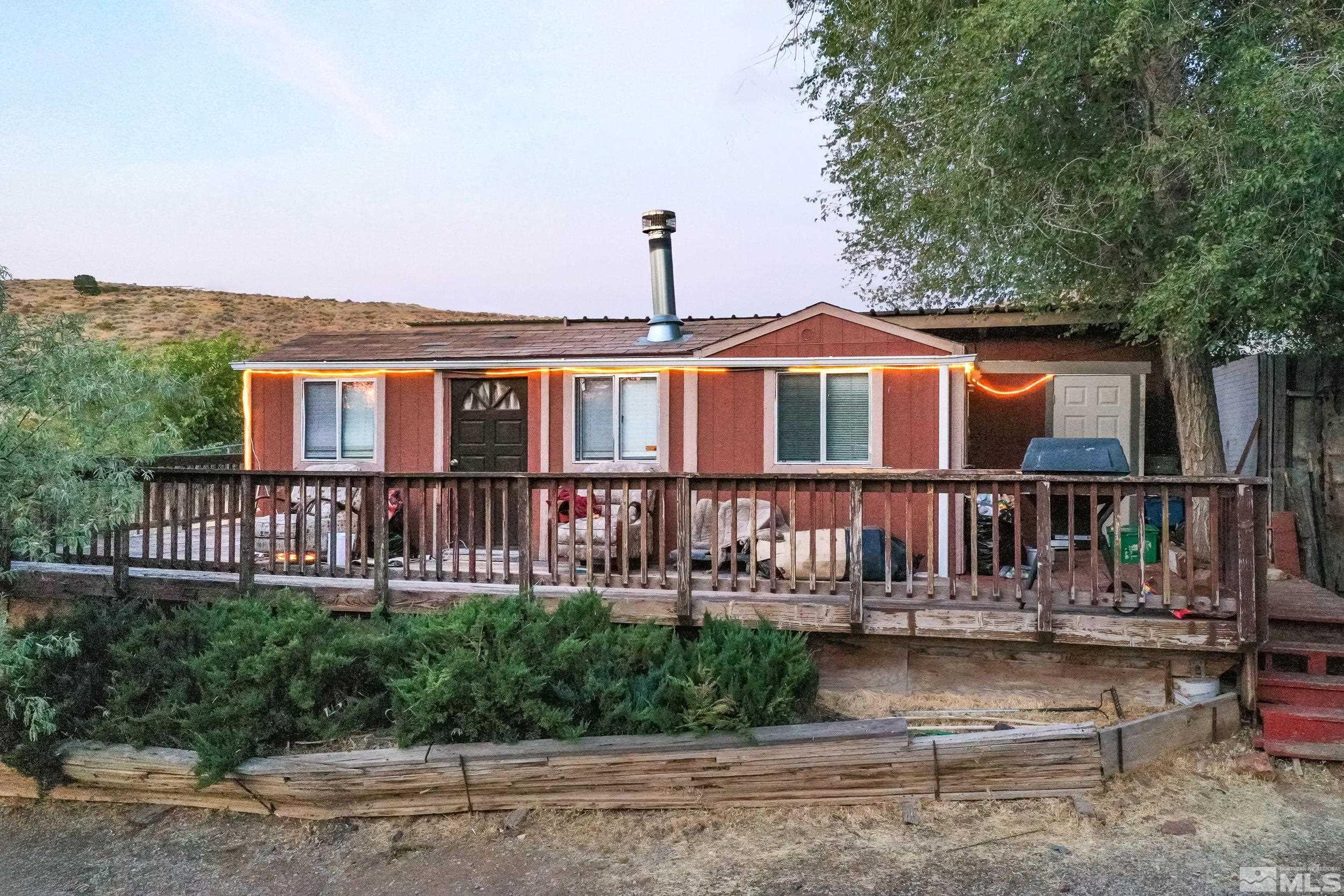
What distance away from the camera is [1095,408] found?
→ 9.30 metres

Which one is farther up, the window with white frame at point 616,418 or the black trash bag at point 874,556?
the window with white frame at point 616,418

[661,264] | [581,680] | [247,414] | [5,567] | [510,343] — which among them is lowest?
[581,680]

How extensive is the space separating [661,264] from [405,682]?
5.39m

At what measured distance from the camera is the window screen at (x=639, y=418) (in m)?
7.52

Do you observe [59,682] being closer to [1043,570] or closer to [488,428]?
[488,428]

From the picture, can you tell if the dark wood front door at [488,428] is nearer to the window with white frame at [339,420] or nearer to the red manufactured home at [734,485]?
the red manufactured home at [734,485]

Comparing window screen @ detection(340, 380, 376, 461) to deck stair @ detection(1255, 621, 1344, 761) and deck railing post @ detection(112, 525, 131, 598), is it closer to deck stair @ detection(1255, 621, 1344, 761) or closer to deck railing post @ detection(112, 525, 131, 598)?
deck railing post @ detection(112, 525, 131, 598)

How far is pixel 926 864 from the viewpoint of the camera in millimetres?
3504

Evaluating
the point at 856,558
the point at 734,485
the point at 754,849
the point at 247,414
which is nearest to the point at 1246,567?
the point at 856,558

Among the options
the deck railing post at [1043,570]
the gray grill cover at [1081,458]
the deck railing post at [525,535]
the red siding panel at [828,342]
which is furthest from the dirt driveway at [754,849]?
the red siding panel at [828,342]

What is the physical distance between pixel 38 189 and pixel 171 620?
13815mm

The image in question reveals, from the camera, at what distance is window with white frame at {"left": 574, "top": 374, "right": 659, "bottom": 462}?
7539 mm

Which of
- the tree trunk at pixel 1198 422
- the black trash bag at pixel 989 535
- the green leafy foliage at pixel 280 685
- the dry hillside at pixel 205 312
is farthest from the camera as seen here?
the dry hillside at pixel 205 312

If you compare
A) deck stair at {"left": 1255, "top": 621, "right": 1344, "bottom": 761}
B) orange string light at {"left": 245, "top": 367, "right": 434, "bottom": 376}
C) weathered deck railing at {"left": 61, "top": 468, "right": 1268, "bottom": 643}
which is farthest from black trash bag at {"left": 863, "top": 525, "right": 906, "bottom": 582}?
orange string light at {"left": 245, "top": 367, "right": 434, "bottom": 376}
